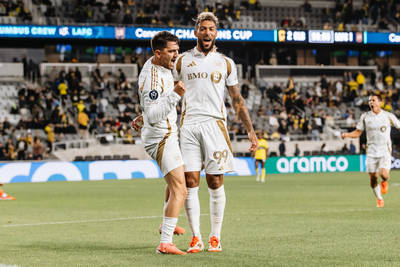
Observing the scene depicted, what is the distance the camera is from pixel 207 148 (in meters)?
8.36

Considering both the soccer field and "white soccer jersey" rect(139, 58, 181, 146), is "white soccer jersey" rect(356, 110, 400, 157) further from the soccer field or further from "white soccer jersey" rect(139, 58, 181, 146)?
"white soccer jersey" rect(139, 58, 181, 146)

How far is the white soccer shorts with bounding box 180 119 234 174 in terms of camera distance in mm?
8352

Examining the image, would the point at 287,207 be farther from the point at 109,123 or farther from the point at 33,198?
the point at 109,123

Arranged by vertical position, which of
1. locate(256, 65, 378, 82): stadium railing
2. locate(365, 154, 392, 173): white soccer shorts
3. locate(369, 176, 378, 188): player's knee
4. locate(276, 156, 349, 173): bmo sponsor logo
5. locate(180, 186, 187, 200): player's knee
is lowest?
locate(276, 156, 349, 173): bmo sponsor logo

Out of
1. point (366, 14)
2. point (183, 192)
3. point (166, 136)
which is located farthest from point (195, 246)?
point (366, 14)

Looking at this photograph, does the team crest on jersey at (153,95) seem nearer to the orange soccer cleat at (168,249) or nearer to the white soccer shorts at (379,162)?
the orange soccer cleat at (168,249)

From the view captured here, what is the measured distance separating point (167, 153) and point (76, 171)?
24.5 meters

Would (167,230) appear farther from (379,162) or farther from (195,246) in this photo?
(379,162)

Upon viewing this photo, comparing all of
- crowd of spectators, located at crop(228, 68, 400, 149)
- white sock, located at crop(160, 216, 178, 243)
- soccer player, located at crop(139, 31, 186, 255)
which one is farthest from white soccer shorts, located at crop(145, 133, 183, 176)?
crowd of spectators, located at crop(228, 68, 400, 149)

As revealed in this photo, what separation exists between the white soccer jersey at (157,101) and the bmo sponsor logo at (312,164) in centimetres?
2944

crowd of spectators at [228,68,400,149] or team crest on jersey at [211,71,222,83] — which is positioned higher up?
team crest on jersey at [211,71,222,83]

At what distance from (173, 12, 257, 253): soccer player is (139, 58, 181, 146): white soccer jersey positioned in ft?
1.11

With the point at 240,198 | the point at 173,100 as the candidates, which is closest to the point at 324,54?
the point at 240,198

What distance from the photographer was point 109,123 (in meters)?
36.3
